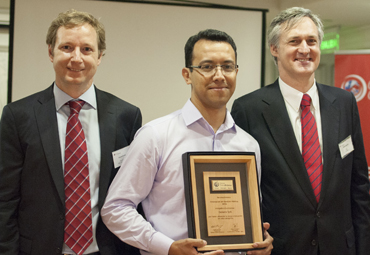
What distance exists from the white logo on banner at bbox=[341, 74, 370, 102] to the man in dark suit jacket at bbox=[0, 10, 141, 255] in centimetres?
312

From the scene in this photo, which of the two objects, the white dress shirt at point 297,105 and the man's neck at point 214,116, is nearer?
the man's neck at point 214,116

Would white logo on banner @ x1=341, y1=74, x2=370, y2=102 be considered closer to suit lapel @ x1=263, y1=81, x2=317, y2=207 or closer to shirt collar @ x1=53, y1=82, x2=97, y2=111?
suit lapel @ x1=263, y1=81, x2=317, y2=207

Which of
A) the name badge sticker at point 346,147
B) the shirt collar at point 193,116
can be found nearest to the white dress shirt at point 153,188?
the shirt collar at point 193,116

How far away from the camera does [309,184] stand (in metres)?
1.90

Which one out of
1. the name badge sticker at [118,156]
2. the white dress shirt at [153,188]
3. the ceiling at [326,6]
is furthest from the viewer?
the ceiling at [326,6]

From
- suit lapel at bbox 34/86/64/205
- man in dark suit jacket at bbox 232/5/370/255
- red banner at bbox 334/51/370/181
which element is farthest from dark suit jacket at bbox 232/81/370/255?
red banner at bbox 334/51/370/181

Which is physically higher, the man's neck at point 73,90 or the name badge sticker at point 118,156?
the man's neck at point 73,90

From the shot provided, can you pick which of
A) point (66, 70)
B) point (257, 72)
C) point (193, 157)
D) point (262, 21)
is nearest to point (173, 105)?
point (257, 72)

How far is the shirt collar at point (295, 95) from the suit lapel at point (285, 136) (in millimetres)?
39

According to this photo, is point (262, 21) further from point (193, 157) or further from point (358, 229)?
point (193, 157)

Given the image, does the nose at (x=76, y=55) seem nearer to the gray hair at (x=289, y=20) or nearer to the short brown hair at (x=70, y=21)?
the short brown hair at (x=70, y=21)

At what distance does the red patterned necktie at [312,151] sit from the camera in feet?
6.39

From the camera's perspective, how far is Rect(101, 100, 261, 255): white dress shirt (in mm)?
1618

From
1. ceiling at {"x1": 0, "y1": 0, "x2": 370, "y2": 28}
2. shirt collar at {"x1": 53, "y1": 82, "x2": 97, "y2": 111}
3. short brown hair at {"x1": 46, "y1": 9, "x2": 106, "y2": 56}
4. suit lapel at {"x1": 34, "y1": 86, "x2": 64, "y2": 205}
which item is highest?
ceiling at {"x1": 0, "y1": 0, "x2": 370, "y2": 28}
